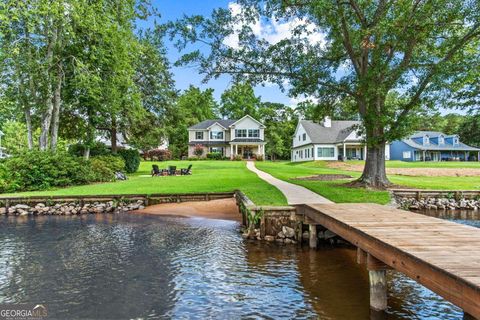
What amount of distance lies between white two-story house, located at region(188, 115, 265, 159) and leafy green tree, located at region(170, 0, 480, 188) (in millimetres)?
32788

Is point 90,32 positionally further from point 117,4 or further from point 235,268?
point 235,268

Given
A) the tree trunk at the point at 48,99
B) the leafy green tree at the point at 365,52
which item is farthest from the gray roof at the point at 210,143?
the leafy green tree at the point at 365,52

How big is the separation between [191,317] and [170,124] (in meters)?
28.5

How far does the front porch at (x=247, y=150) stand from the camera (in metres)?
49.8

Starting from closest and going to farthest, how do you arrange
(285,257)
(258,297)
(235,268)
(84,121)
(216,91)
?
(258,297) < (235,268) < (285,257) < (84,121) < (216,91)

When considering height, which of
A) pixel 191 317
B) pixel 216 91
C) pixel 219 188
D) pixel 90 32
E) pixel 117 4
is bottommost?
pixel 191 317

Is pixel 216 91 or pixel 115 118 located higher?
pixel 216 91

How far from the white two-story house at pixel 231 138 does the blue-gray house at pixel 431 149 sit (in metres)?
21.5

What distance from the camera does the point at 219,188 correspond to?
1736 centimetres

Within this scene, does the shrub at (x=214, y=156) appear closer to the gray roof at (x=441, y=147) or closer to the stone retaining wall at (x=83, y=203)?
the gray roof at (x=441, y=147)

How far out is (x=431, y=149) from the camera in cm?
5078

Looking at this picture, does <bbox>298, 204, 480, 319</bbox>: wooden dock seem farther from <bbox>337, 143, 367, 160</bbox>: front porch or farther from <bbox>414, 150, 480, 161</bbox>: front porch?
<bbox>414, 150, 480, 161</bbox>: front porch

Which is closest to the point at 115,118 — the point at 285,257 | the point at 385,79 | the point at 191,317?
the point at 385,79

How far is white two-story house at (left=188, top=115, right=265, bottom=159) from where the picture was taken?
50.3 meters
